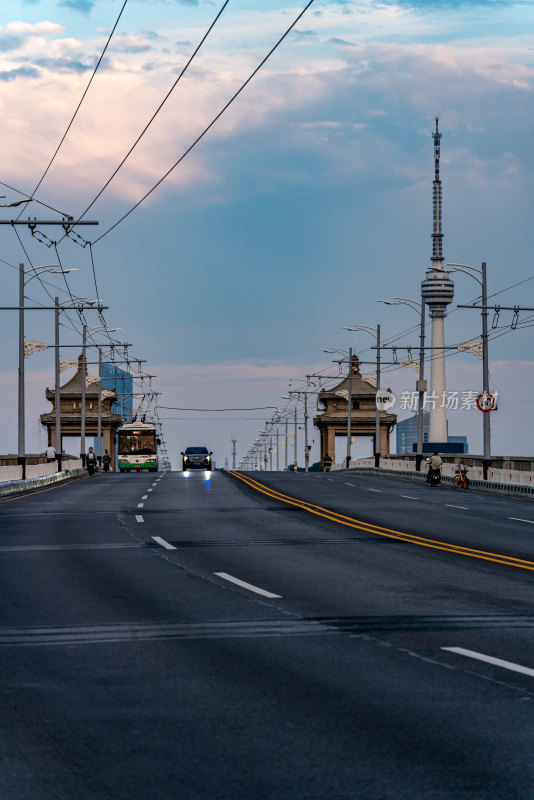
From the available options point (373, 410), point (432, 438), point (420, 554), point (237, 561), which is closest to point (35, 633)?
point (237, 561)

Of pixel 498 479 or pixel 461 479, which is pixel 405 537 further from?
pixel 461 479

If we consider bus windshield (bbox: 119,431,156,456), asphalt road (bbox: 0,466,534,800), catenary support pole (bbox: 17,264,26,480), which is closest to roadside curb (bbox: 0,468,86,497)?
catenary support pole (bbox: 17,264,26,480)

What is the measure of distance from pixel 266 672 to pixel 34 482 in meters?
43.3

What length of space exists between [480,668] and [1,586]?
7.15 m

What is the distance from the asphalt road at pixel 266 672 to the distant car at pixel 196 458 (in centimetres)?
7114

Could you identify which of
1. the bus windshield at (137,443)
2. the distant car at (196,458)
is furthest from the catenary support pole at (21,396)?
the distant car at (196,458)

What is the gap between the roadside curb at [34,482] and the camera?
43078 mm

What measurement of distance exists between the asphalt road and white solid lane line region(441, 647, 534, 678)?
0.02 metres

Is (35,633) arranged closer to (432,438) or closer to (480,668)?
(480,668)

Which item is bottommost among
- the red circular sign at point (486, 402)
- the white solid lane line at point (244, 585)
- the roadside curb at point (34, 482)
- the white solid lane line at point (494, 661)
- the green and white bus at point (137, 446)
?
the roadside curb at point (34, 482)

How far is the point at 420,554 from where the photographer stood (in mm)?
17500

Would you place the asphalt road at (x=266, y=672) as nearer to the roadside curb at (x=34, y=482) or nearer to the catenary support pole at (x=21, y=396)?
the roadside curb at (x=34, y=482)

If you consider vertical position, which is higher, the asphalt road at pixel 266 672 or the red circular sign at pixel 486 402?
the red circular sign at pixel 486 402

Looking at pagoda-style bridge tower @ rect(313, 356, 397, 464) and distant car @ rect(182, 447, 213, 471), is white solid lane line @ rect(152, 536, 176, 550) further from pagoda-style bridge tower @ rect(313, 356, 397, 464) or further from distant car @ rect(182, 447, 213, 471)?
pagoda-style bridge tower @ rect(313, 356, 397, 464)
